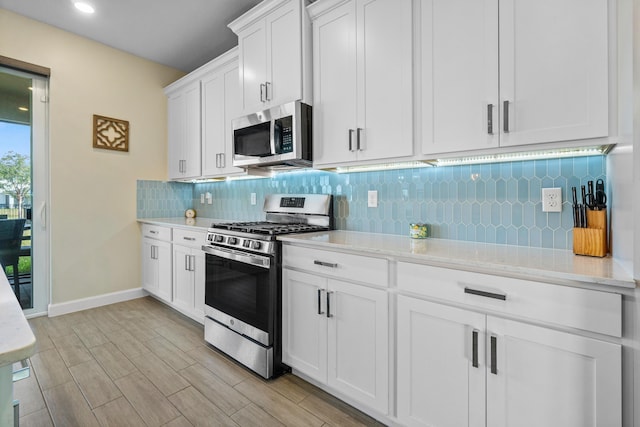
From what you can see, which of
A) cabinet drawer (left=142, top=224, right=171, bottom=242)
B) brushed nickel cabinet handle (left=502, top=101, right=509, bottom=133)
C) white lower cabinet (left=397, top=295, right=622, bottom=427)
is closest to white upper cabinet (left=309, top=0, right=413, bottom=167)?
brushed nickel cabinet handle (left=502, top=101, right=509, bottom=133)

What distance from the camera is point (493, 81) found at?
1.46 metres

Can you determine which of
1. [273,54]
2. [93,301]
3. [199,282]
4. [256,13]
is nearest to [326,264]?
[199,282]

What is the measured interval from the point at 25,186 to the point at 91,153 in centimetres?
65

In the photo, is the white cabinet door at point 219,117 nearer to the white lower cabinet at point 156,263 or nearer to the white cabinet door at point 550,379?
the white lower cabinet at point 156,263

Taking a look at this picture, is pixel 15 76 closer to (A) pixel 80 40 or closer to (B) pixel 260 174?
(A) pixel 80 40

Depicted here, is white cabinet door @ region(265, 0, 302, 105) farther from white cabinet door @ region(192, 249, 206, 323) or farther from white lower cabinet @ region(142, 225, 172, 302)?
white lower cabinet @ region(142, 225, 172, 302)

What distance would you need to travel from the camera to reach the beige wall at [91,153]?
3.11m

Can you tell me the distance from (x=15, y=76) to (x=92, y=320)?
246cm

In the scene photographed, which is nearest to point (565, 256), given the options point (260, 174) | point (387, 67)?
point (387, 67)

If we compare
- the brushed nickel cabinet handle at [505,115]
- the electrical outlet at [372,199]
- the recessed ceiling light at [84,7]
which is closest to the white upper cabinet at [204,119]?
the recessed ceiling light at [84,7]

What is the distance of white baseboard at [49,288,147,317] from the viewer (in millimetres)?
3145

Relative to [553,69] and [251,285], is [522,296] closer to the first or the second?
[553,69]

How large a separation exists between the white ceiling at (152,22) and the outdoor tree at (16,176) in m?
1.35

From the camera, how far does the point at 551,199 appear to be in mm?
1560
